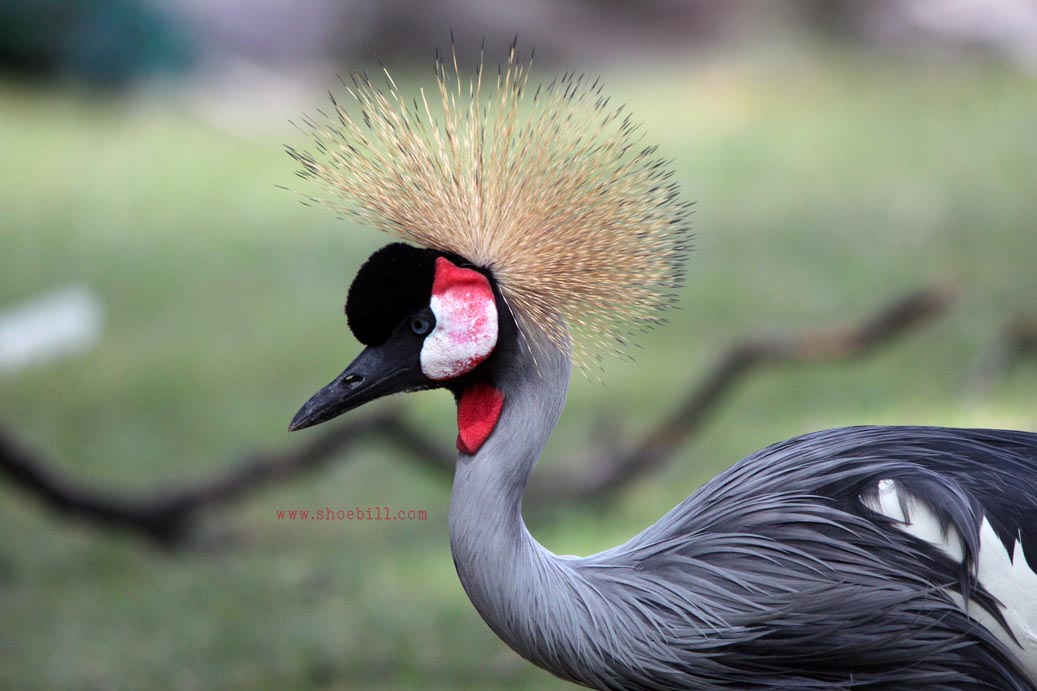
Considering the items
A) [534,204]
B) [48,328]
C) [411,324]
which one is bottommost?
[48,328]

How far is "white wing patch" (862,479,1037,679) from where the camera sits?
1.40 meters

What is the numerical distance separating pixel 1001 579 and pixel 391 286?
75 cm

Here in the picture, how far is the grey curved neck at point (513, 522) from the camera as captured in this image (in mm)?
1398

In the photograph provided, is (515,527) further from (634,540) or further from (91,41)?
(91,41)

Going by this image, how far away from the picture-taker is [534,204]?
1.47 meters

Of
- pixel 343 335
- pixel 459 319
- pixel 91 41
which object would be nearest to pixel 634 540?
pixel 459 319

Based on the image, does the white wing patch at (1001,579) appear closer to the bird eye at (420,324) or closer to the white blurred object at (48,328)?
the bird eye at (420,324)

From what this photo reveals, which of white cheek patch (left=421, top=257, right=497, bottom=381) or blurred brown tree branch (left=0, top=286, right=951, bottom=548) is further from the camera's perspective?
blurred brown tree branch (left=0, top=286, right=951, bottom=548)

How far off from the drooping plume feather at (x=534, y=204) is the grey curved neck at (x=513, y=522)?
0.06 meters

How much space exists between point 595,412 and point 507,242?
2.03m
